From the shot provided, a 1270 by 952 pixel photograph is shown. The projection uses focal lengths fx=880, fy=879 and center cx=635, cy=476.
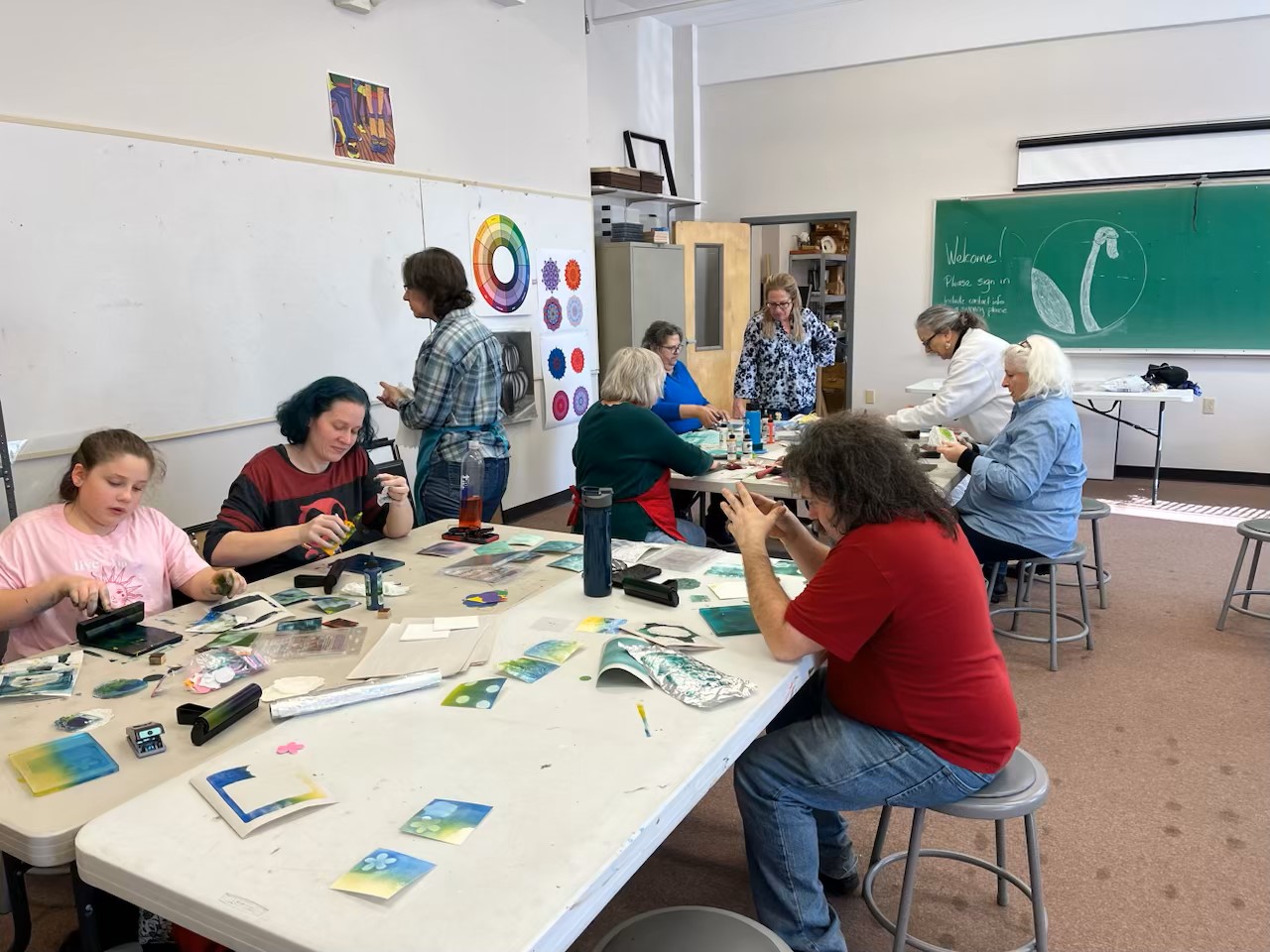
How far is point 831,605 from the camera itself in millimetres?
1597

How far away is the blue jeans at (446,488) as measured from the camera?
129 inches

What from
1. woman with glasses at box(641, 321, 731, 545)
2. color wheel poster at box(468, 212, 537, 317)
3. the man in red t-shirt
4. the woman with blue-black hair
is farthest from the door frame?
the man in red t-shirt

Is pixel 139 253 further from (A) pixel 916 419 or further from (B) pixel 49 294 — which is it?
(A) pixel 916 419

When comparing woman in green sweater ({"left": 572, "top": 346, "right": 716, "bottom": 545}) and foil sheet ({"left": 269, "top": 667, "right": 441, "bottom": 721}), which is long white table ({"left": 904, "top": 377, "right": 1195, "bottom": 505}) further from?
foil sheet ({"left": 269, "top": 667, "right": 441, "bottom": 721})

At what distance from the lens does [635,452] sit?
3098 millimetres

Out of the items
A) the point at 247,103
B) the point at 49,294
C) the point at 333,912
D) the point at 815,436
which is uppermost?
the point at 247,103

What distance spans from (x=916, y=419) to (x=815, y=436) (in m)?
2.46

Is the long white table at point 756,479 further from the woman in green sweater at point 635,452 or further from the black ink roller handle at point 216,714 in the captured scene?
the black ink roller handle at point 216,714

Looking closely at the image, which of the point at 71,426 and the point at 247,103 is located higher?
the point at 247,103

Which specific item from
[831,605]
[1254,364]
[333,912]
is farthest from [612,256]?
[333,912]

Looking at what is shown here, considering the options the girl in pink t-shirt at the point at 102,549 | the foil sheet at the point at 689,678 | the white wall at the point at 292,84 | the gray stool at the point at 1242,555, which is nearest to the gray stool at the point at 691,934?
the foil sheet at the point at 689,678

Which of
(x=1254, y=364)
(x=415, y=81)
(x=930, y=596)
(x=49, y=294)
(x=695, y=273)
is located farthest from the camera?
(x=695, y=273)

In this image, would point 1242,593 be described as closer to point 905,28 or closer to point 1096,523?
point 1096,523

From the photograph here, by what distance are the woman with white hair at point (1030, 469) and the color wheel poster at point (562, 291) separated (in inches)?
120
